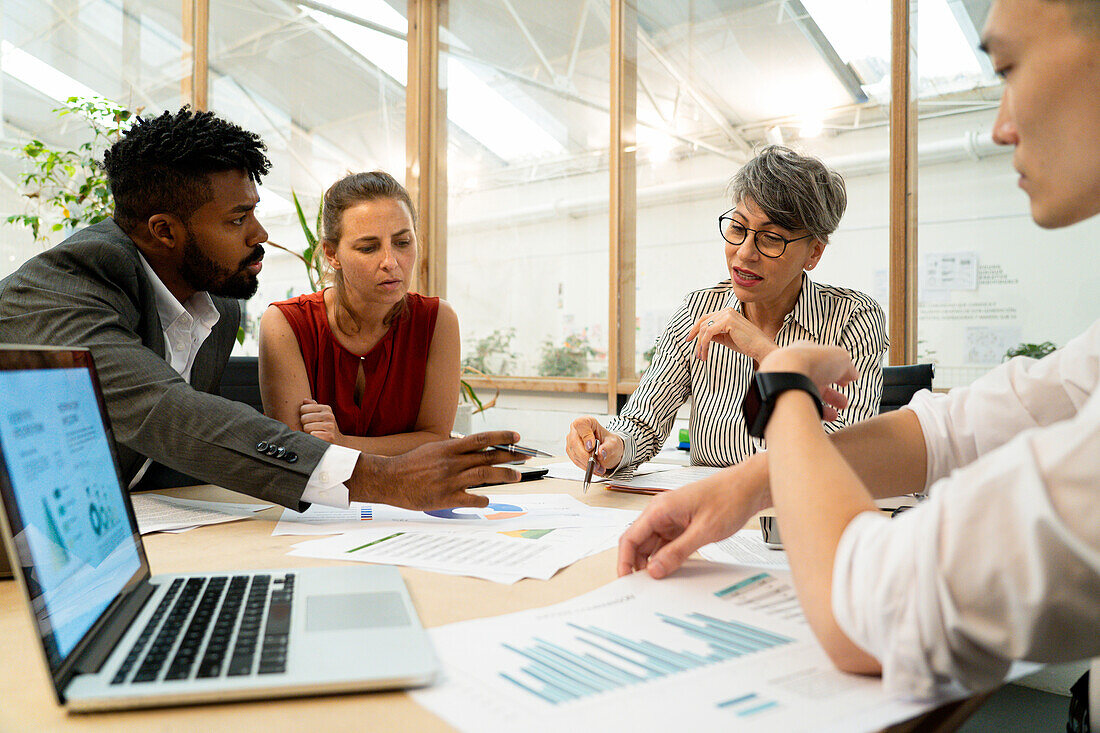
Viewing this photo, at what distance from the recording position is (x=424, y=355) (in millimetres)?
2184

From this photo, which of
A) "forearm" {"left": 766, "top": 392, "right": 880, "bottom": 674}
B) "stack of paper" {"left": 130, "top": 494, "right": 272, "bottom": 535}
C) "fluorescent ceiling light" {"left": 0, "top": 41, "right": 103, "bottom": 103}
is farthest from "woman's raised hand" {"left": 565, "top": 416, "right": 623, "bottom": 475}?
"fluorescent ceiling light" {"left": 0, "top": 41, "right": 103, "bottom": 103}

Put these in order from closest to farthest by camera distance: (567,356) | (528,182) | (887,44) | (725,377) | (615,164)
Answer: (725,377), (887,44), (615,164), (567,356), (528,182)

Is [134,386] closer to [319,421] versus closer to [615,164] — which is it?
[319,421]

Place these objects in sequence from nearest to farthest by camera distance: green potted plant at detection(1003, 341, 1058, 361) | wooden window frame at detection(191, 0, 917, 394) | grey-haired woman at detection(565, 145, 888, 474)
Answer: grey-haired woman at detection(565, 145, 888, 474) < green potted plant at detection(1003, 341, 1058, 361) < wooden window frame at detection(191, 0, 917, 394)

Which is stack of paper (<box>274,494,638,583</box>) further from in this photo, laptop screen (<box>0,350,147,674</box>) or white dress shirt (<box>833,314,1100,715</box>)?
white dress shirt (<box>833,314,1100,715</box>)

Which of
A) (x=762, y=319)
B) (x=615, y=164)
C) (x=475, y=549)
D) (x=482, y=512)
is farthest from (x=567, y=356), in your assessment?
(x=475, y=549)

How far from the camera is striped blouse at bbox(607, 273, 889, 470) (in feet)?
6.14

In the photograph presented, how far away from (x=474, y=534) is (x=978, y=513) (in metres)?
0.74

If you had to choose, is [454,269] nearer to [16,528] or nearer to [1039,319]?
[1039,319]

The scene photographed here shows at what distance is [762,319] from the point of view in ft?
6.73

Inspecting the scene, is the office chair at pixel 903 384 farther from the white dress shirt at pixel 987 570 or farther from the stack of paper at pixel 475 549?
the white dress shirt at pixel 987 570

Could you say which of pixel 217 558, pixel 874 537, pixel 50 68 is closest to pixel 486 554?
pixel 217 558

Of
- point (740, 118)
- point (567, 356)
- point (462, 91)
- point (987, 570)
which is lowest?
point (987, 570)

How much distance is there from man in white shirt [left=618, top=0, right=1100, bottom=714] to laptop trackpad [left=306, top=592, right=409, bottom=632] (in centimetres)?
27
